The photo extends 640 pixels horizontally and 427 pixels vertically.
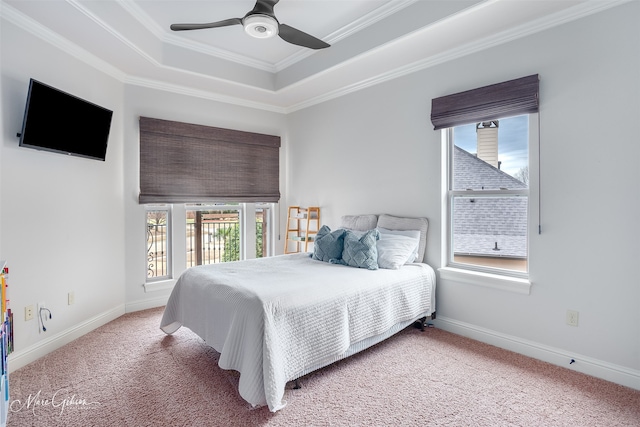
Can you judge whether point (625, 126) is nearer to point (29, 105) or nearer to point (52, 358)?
point (29, 105)

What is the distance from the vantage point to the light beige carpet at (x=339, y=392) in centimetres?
184

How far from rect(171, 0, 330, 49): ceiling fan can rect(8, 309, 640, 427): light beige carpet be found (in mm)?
2411

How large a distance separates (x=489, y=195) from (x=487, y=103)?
772 mm

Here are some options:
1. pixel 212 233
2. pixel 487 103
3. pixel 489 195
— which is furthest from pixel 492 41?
pixel 212 233

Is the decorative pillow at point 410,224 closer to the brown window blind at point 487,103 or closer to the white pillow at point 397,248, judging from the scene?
the white pillow at point 397,248

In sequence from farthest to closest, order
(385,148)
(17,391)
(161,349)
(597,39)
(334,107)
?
(334,107)
(385,148)
(161,349)
(597,39)
(17,391)

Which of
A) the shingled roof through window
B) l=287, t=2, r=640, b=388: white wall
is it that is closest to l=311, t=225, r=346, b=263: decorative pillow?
l=287, t=2, r=640, b=388: white wall

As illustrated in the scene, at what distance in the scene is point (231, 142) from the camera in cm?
427

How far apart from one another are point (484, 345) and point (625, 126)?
1.88 meters

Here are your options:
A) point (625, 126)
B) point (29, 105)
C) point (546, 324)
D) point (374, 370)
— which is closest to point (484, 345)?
point (546, 324)

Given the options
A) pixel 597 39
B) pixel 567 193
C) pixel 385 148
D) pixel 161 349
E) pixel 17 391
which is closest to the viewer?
pixel 17 391

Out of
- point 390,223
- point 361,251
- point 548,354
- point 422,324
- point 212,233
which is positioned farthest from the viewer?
point 212,233

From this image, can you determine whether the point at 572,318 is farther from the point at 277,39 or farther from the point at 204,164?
the point at 204,164

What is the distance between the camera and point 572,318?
7.82 feet
